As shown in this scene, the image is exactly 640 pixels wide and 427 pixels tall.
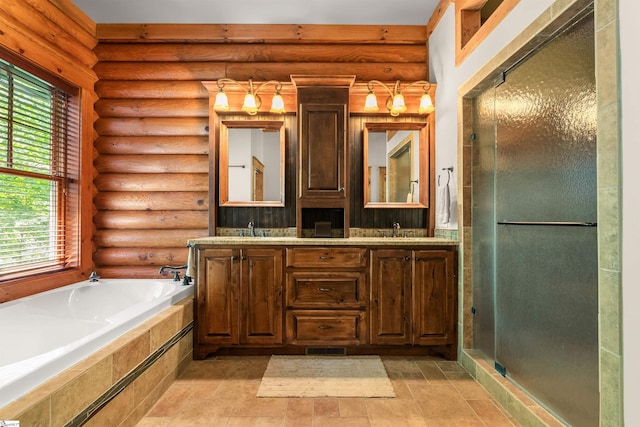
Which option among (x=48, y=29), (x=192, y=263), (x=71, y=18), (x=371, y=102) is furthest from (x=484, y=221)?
(x=71, y=18)

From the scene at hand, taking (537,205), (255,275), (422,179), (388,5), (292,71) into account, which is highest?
(388,5)

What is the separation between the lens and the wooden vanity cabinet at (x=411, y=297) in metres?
2.68

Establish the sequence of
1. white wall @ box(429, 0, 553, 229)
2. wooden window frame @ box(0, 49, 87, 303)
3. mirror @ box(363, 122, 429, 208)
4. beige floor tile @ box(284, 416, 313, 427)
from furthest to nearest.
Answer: mirror @ box(363, 122, 429, 208), wooden window frame @ box(0, 49, 87, 303), white wall @ box(429, 0, 553, 229), beige floor tile @ box(284, 416, 313, 427)

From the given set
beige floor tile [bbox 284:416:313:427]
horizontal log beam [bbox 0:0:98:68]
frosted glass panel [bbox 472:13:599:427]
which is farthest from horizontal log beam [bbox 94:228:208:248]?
frosted glass panel [bbox 472:13:599:427]

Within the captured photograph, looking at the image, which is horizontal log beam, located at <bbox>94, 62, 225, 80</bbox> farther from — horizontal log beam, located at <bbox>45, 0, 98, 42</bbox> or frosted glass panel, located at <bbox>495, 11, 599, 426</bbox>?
frosted glass panel, located at <bbox>495, 11, 599, 426</bbox>

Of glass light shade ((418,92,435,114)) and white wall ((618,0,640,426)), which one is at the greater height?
glass light shade ((418,92,435,114))

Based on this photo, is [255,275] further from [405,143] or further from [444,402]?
[405,143]

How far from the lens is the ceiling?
3.04 metres

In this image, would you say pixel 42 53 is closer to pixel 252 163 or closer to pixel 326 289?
pixel 252 163

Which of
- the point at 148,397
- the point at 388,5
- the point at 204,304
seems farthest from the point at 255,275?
the point at 388,5

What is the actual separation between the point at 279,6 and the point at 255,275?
2.28 metres

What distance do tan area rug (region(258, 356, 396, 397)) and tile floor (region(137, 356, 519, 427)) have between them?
0.06 m

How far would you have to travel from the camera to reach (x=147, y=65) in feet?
10.9

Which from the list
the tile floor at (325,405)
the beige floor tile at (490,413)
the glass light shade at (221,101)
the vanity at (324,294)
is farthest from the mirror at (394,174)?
the beige floor tile at (490,413)
